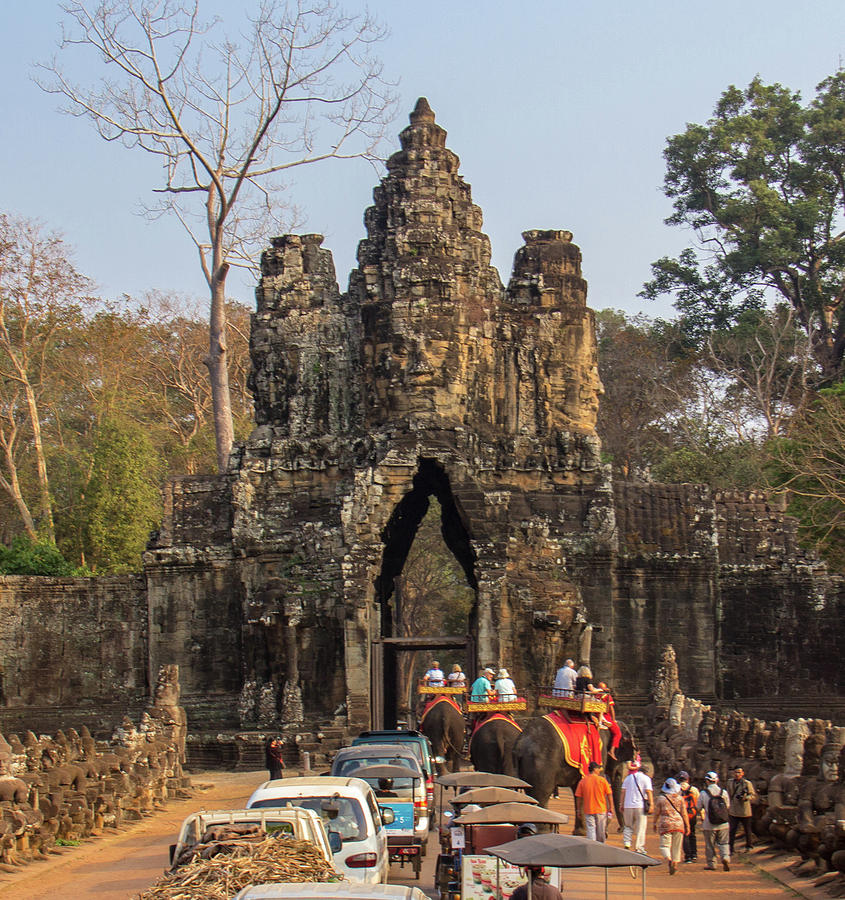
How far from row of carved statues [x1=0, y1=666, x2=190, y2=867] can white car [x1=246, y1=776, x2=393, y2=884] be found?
5141mm

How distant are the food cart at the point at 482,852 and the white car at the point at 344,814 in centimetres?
75

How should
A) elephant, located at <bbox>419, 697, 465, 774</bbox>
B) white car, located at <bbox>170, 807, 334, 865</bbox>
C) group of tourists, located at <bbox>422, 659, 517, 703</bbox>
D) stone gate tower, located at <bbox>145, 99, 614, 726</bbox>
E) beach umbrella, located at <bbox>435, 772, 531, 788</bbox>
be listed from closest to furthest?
white car, located at <bbox>170, 807, 334, 865</bbox>, beach umbrella, located at <bbox>435, 772, 531, 788</bbox>, group of tourists, located at <bbox>422, 659, 517, 703</bbox>, elephant, located at <bbox>419, 697, 465, 774</bbox>, stone gate tower, located at <bbox>145, 99, 614, 726</bbox>

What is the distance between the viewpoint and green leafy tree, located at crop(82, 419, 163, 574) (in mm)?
42000

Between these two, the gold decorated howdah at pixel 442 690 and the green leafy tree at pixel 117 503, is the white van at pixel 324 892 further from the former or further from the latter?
the green leafy tree at pixel 117 503

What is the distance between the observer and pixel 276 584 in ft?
95.9

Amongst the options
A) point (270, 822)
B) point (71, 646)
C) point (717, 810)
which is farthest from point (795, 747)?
point (71, 646)

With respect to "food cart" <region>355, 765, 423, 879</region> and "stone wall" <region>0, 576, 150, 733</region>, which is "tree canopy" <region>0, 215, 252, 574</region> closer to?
"stone wall" <region>0, 576, 150, 733</region>

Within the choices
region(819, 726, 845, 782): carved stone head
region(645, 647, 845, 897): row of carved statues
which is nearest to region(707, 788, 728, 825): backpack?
region(645, 647, 845, 897): row of carved statues

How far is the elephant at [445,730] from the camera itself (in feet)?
75.5

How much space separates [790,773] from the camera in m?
17.5

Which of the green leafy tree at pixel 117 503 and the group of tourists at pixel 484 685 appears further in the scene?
the green leafy tree at pixel 117 503

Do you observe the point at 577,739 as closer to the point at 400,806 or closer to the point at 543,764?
the point at 543,764

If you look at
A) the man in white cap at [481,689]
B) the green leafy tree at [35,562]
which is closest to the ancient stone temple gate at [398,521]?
the green leafy tree at [35,562]

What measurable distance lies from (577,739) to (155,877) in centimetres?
553
